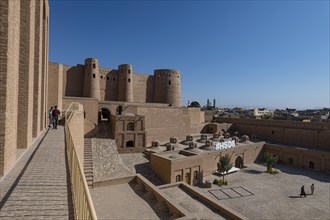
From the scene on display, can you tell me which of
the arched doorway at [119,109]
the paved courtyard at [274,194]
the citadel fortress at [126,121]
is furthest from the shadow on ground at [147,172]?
the arched doorway at [119,109]

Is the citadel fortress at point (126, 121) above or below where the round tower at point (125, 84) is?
below

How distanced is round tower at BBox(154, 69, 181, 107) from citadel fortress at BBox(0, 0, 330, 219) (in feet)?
0.52

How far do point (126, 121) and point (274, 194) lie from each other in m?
14.4

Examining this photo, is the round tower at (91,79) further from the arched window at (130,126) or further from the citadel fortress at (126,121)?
the arched window at (130,126)

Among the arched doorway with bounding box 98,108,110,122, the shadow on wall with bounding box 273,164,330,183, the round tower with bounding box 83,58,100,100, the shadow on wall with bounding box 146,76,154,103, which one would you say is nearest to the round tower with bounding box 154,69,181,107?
the shadow on wall with bounding box 146,76,154,103

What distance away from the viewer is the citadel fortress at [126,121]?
530 centimetres

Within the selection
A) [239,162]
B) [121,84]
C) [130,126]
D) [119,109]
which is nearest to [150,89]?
[121,84]

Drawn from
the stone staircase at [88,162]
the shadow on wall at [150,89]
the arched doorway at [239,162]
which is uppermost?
the shadow on wall at [150,89]

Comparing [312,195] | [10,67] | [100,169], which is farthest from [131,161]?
[10,67]

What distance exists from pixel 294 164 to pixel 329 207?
10834mm

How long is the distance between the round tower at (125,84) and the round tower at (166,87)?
16.0 ft

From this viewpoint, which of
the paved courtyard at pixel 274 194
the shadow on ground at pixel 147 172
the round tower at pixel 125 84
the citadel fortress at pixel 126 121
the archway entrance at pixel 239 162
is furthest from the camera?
the round tower at pixel 125 84

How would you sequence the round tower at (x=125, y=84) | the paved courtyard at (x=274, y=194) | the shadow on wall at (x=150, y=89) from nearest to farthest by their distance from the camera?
1. the paved courtyard at (x=274, y=194)
2. the round tower at (x=125, y=84)
3. the shadow on wall at (x=150, y=89)

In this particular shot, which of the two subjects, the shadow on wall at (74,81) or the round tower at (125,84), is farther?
the round tower at (125,84)
